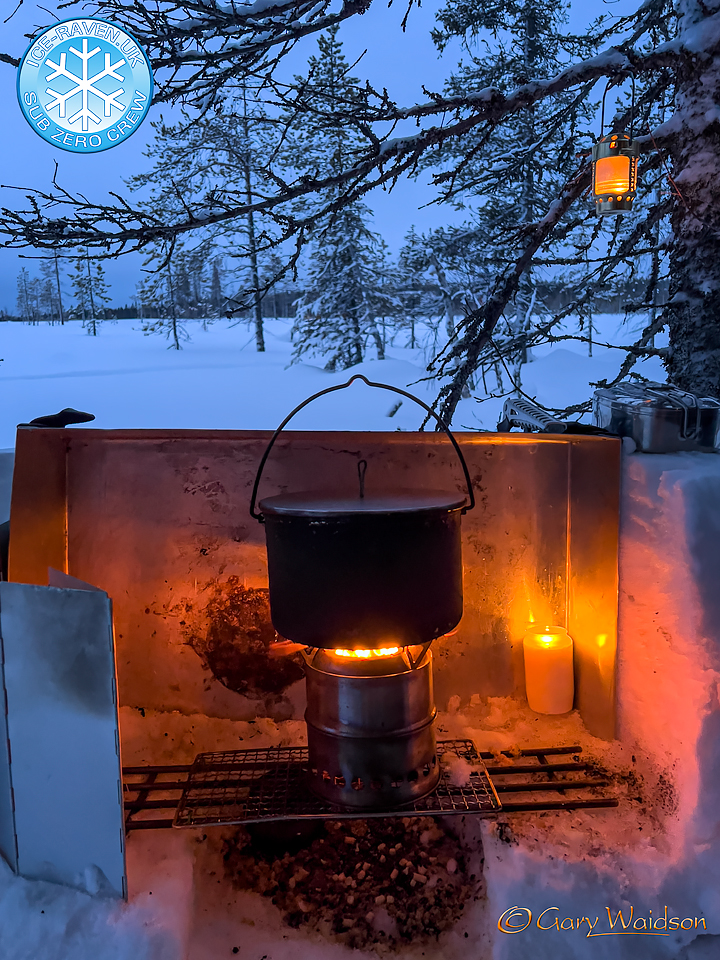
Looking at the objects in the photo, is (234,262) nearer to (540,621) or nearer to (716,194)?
(716,194)

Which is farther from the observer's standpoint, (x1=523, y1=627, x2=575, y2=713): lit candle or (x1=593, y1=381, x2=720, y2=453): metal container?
(x1=523, y1=627, x2=575, y2=713): lit candle

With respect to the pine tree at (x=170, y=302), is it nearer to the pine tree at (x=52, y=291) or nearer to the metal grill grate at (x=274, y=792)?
the pine tree at (x=52, y=291)

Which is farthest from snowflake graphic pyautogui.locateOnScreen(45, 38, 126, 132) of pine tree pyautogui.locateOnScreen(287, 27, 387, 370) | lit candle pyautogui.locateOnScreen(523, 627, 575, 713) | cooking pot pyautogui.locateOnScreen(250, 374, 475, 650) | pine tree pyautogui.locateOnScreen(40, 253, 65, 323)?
pine tree pyautogui.locateOnScreen(287, 27, 387, 370)

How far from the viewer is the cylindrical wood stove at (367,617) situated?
6.38 feet

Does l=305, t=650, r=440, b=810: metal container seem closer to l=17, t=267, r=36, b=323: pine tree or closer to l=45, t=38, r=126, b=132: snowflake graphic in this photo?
l=45, t=38, r=126, b=132: snowflake graphic

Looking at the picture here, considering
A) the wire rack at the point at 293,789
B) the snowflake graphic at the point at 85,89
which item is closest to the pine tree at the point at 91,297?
the snowflake graphic at the point at 85,89

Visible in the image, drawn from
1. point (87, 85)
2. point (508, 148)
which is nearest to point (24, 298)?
point (87, 85)

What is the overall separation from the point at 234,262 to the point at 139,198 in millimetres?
2106

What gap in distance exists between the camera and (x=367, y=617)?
1.95 m

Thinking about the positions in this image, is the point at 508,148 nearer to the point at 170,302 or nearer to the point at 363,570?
Answer: the point at 170,302

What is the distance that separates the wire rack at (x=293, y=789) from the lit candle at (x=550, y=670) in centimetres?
20

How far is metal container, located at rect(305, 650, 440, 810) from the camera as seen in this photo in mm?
2125

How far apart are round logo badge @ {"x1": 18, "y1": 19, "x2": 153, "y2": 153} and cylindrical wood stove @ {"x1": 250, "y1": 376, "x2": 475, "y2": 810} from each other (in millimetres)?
3184

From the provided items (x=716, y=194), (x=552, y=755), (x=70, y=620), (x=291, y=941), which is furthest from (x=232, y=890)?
(x=716, y=194)
